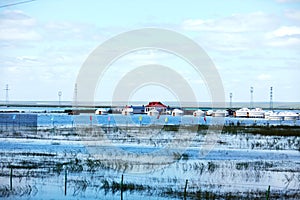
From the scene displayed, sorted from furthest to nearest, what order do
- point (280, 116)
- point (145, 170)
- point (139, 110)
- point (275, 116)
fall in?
point (139, 110) → point (275, 116) → point (280, 116) → point (145, 170)

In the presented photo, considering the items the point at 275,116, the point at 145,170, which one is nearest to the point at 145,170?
the point at 145,170

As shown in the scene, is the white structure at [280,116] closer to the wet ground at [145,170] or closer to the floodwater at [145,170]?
the wet ground at [145,170]

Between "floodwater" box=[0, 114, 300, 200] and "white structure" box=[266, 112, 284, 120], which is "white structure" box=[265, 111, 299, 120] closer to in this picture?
"white structure" box=[266, 112, 284, 120]

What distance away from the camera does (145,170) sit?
33.7 metres

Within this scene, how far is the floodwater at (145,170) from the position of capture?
26.2 meters

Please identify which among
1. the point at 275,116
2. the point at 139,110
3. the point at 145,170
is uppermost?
the point at 139,110

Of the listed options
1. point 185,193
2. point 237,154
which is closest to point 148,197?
point 185,193

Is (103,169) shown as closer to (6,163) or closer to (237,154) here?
(6,163)

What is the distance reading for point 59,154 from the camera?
135 feet

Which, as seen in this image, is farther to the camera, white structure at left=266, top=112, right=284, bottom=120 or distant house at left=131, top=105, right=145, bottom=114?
distant house at left=131, top=105, right=145, bottom=114

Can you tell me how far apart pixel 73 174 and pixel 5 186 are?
5406 mm

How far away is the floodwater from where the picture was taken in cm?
2623

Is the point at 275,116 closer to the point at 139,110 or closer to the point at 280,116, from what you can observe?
the point at 280,116

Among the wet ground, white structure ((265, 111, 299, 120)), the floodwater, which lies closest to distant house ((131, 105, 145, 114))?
white structure ((265, 111, 299, 120))
